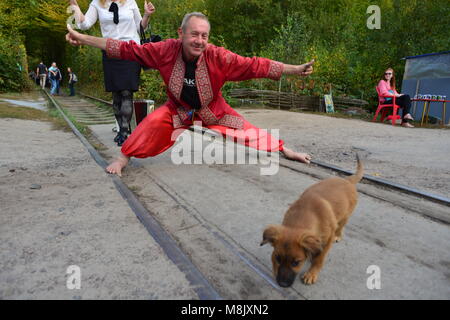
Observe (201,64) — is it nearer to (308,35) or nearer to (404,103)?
(404,103)

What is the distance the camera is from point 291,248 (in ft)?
5.67

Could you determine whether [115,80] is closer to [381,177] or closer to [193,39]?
[193,39]

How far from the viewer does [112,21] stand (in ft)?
16.4

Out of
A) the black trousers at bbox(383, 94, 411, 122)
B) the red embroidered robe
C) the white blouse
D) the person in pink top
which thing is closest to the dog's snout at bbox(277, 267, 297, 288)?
the red embroidered robe

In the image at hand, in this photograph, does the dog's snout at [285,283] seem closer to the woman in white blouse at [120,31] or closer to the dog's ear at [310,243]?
the dog's ear at [310,243]

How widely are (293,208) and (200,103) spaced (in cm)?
225

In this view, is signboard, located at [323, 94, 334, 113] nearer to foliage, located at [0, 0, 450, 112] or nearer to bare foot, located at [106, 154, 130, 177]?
foliage, located at [0, 0, 450, 112]

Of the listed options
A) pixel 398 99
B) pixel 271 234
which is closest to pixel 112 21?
pixel 271 234

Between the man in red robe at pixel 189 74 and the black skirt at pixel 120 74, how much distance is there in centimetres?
132

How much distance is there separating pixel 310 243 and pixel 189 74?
8.67 ft

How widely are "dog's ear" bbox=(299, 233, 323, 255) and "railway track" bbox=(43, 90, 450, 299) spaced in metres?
0.29

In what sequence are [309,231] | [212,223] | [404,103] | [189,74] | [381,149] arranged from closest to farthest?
[309,231] → [212,223] → [189,74] → [381,149] → [404,103]

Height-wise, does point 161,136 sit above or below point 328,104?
above

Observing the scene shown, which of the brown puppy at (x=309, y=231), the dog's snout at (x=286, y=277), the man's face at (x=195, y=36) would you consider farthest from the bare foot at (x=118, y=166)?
the dog's snout at (x=286, y=277)
